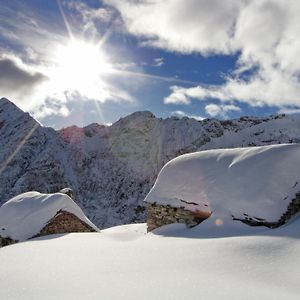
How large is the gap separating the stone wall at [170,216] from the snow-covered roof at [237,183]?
0.18 meters

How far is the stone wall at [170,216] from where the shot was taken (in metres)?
12.1

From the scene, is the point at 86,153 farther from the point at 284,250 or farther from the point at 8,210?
the point at 284,250

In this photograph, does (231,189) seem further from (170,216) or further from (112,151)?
(112,151)

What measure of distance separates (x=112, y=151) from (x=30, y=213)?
54930 mm

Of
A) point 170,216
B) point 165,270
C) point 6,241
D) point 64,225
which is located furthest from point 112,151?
point 165,270

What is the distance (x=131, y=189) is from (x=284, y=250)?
5632cm

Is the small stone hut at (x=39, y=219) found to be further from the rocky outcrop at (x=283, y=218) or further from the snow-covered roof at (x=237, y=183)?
the rocky outcrop at (x=283, y=218)

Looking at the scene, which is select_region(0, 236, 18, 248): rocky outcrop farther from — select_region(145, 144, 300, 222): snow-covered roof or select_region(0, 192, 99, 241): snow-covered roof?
select_region(145, 144, 300, 222): snow-covered roof

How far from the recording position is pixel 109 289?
5.14 m

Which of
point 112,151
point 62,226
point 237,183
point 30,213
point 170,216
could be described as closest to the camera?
point 237,183

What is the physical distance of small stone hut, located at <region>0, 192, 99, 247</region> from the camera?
49.3 ft

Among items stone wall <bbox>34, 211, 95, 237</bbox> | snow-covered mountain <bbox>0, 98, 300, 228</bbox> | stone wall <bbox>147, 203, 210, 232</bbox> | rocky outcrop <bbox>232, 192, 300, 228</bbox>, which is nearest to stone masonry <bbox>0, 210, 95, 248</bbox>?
stone wall <bbox>34, 211, 95, 237</bbox>

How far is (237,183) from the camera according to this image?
11.8 m

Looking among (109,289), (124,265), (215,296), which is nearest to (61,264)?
(124,265)
